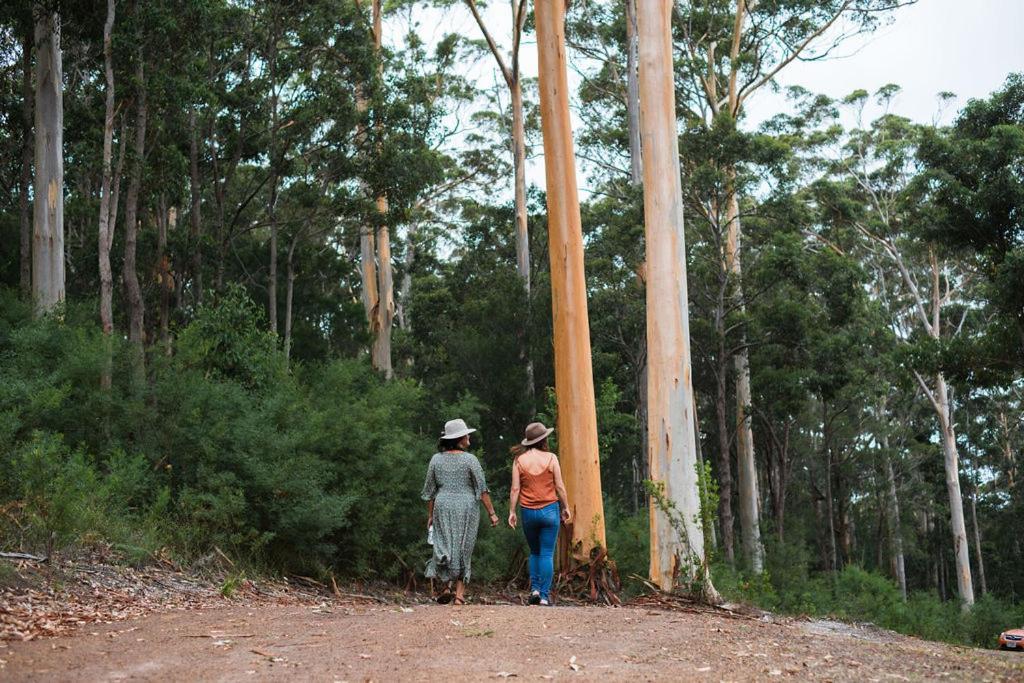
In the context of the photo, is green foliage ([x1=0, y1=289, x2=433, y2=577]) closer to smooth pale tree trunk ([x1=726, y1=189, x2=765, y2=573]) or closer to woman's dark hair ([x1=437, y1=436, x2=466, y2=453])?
woman's dark hair ([x1=437, y1=436, x2=466, y2=453])

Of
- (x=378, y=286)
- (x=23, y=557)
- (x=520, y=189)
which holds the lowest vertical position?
(x=23, y=557)

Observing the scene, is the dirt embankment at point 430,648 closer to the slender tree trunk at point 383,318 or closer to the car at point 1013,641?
the car at point 1013,641

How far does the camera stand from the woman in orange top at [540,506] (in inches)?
387

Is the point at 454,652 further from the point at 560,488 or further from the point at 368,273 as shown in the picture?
the point at 368,273

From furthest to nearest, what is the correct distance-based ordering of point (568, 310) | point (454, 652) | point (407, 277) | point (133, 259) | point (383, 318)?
point (407, 277) < point (383, 318) < point (133, 259) < point (568, 310) < point (454, 652)

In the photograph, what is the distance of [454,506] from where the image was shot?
31.1ft

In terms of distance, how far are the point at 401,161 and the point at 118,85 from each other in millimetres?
6324

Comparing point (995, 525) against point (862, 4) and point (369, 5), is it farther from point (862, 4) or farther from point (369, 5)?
point (369, 5)

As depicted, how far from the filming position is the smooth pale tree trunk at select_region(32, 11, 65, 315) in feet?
57.5

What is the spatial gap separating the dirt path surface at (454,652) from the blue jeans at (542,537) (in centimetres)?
140

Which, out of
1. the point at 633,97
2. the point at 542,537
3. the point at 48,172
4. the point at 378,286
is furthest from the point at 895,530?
the point at 542,537

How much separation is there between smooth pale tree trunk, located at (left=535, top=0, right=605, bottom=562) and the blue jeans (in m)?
3.19

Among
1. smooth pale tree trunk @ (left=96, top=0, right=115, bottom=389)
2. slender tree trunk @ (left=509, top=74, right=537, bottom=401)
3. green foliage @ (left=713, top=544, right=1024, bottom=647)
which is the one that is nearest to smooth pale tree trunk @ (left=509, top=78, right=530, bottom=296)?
slender tree trunk @ (left=509, top=74, right=537, bottom=401)

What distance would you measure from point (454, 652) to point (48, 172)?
47.2ft
